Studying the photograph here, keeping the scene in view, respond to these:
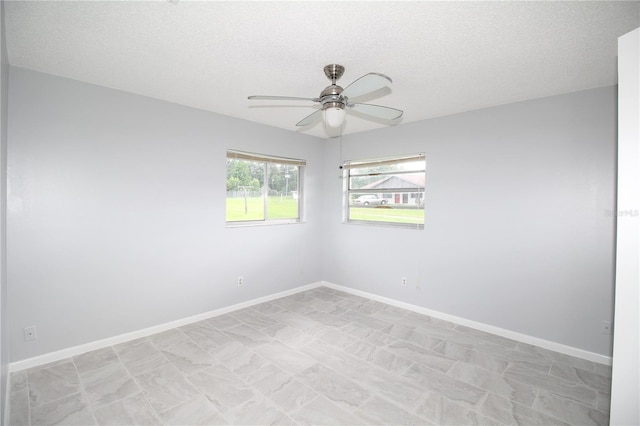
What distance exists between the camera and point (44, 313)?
2533 mm

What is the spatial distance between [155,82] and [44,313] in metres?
2.25

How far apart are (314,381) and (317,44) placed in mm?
2536

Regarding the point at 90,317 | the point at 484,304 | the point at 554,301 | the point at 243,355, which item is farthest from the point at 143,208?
the point at 554,301

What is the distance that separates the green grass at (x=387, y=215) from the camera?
3928 mm

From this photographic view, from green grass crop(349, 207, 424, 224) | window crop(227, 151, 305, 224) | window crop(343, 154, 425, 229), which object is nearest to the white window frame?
window crop(227, 151, 305, 224)

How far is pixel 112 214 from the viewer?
285 cm

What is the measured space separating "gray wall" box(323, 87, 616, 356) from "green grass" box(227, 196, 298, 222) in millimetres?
1498

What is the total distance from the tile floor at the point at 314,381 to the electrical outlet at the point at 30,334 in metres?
0.25

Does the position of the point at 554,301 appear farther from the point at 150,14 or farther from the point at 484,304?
the point at 150,14

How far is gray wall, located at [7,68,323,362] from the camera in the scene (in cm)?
244

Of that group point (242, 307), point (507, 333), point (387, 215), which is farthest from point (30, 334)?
point (507, 333)

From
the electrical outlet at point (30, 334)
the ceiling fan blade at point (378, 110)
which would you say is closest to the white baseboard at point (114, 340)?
the electrical outlet at point (30, 334)

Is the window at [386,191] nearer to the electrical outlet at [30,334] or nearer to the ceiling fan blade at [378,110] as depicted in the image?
the ceiling fan blade at [378,110]

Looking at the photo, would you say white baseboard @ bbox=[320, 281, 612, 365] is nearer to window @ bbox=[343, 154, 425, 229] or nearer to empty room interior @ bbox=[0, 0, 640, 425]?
empty room interior @ bbox=[0, 0, 640, 425]
